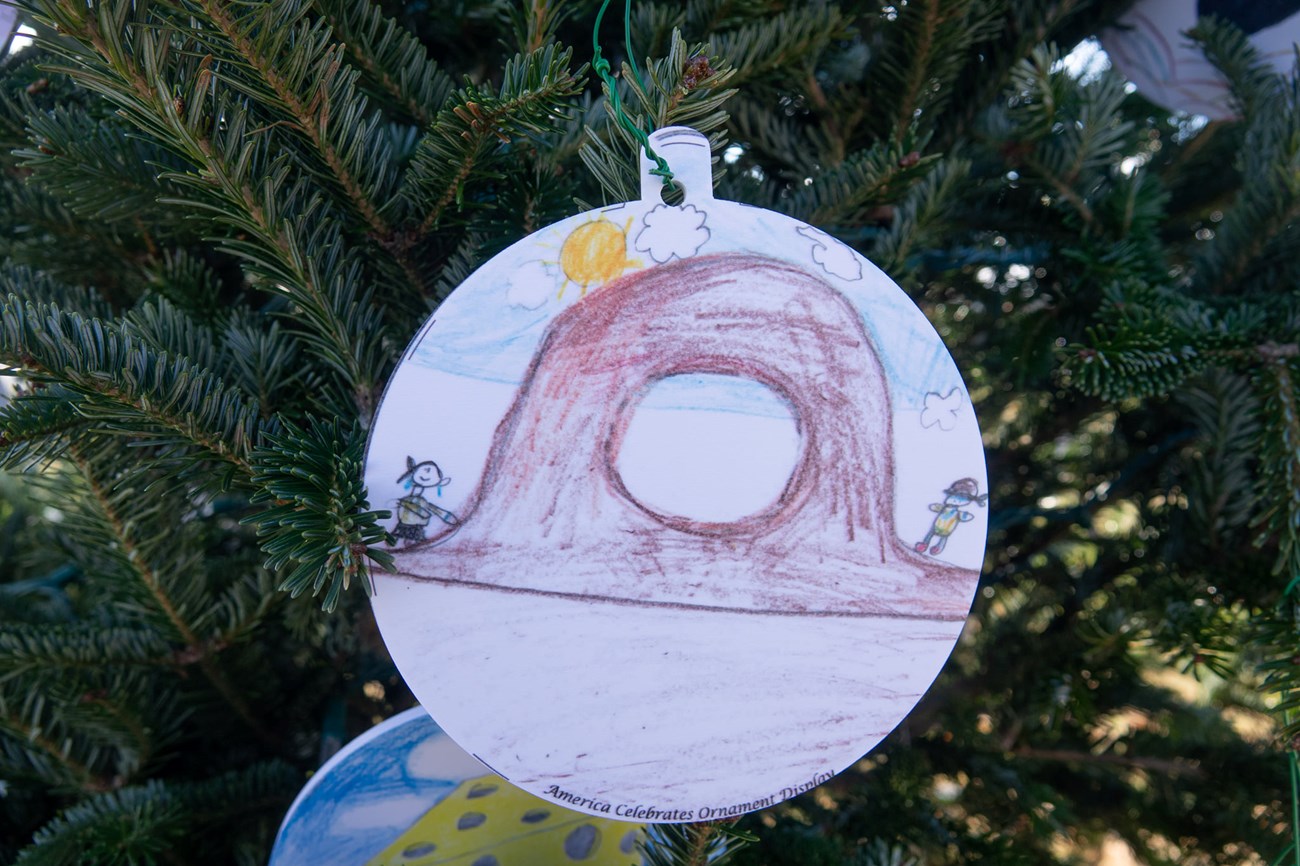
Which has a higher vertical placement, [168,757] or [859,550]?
[859,550]

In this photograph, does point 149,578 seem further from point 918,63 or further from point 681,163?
point 918,63

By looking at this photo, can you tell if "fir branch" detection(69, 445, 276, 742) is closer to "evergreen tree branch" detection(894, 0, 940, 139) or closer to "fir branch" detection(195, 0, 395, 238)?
"fir branch" detection(195, 0, 395, 238)

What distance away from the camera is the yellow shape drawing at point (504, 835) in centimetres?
56

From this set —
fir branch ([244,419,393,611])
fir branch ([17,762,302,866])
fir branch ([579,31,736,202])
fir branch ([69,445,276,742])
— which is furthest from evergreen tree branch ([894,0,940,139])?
fir branch ([17,762,302,866])

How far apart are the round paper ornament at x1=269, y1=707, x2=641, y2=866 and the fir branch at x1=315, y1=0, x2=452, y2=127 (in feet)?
1.26

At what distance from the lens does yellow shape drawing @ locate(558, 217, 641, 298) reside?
0.46 metres

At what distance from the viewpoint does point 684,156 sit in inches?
18.7

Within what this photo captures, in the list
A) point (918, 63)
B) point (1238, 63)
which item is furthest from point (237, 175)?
point (1238, 63)

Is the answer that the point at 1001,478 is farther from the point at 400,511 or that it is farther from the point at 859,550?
the point at 400,511

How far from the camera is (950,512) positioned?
0.48 meters

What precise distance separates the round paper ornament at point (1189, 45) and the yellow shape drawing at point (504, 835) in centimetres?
80

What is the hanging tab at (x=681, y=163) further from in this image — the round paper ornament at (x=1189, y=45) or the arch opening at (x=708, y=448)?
the round paper ornament at (x=1189, y=45)

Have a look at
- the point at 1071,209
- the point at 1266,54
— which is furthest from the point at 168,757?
the point at 1266,54

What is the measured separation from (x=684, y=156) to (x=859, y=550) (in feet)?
0.75
